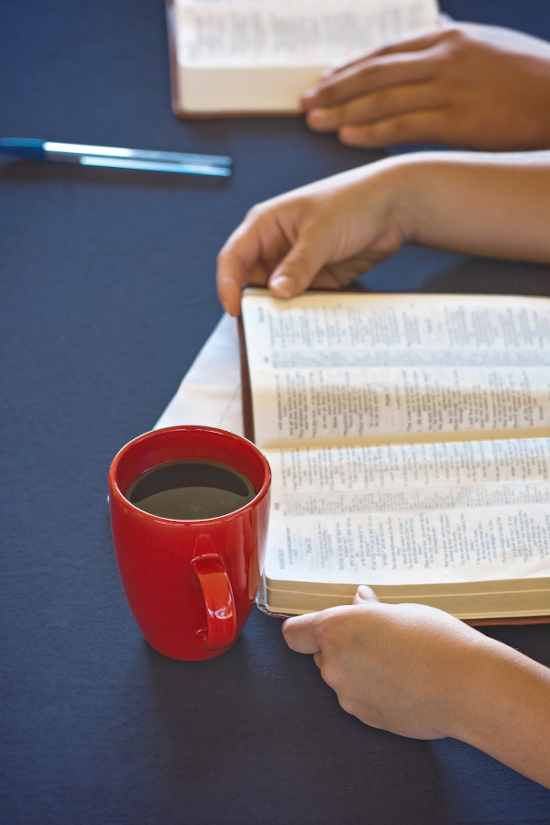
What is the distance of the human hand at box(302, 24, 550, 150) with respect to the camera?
3.27ft

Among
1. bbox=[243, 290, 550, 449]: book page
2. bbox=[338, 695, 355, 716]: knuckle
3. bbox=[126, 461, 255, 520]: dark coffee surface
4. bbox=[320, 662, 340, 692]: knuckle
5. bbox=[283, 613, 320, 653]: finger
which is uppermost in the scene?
bbox=[126, 461, 255, 520]: dark coffee surface

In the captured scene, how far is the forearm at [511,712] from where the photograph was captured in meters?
0.49

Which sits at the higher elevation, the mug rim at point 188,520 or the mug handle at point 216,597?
the mug rim at point 188,520

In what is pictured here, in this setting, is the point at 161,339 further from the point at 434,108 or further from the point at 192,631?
the point at 434,108

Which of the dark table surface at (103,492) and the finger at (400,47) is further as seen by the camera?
the finger at (400,47)

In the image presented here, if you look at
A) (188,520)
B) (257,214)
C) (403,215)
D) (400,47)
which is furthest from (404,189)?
(188,520)

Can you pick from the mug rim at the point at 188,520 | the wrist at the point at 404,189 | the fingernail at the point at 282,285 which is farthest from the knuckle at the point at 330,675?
the wrist at the point at 404,189

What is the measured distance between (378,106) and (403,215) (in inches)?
8.5

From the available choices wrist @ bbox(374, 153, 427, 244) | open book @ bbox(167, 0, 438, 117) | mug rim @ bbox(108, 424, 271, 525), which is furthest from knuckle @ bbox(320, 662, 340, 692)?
open book @ bbox(167, 0, 438, 117)

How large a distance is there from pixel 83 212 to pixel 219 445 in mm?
458

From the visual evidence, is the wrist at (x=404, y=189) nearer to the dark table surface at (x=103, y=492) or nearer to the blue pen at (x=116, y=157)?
the dark table surface at (x=103, y=492)

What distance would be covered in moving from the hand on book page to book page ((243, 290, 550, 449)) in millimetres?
173

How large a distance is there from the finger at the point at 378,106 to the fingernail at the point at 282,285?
12.8 inches

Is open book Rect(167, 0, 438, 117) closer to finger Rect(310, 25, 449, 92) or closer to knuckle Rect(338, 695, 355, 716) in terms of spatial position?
finger Rect(310, 25, 449, 92)
